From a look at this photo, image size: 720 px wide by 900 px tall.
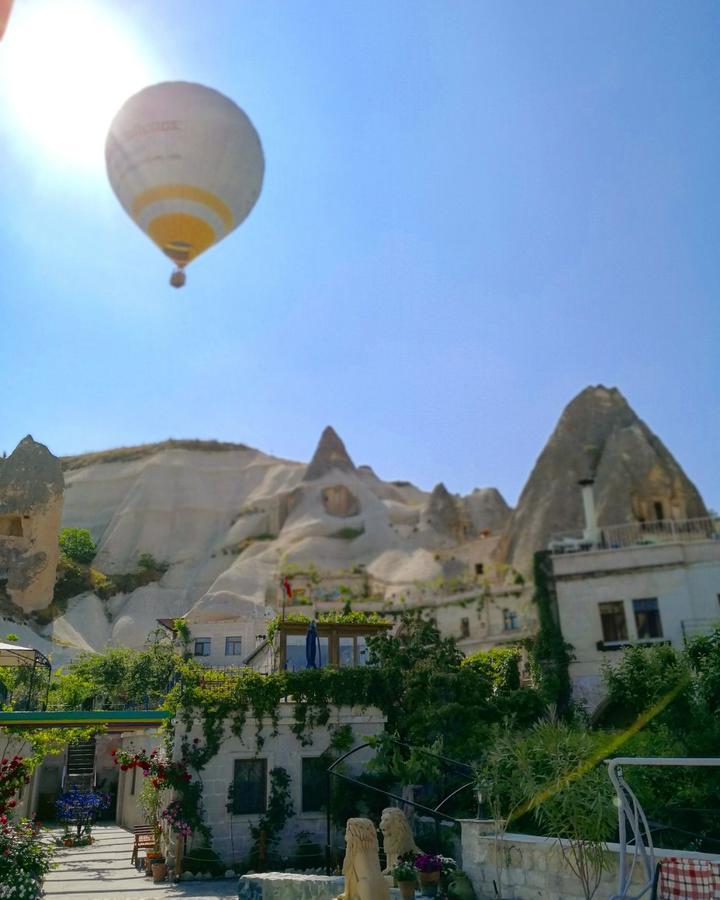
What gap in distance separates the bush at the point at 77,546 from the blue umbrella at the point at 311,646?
5886cm

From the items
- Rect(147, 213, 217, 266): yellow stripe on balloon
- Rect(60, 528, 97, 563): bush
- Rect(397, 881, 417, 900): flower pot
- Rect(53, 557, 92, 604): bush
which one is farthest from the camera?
Rect(60, 528, 97, 563): bush

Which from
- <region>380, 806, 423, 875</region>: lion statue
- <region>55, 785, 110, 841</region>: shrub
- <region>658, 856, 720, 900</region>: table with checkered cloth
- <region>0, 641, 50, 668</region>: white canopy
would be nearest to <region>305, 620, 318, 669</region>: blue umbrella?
<region>0, 641, 50, 668</region>: white canopy

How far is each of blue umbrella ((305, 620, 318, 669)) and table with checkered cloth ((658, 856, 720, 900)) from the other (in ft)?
39.7

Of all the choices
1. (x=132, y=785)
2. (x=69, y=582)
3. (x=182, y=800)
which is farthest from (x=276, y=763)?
(x=69, y=582)

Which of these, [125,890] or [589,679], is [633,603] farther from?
[125,890]

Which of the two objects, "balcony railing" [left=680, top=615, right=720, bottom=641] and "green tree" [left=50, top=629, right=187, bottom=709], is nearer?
"balcony railing" [left=680, top=615, right=720, bottom=641]

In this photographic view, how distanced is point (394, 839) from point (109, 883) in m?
7.60

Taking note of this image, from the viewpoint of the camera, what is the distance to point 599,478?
159ft

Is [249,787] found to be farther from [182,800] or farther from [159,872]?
[159,872]

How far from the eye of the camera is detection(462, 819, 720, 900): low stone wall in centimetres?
929

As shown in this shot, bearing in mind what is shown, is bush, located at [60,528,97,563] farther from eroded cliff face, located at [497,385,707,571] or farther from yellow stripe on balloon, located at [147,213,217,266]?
yellow stripe on balloon, located at [147,213,217,266]

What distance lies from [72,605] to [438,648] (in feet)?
161

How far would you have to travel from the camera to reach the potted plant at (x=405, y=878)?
1057 cm

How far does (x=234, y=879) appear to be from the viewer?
15.8 metres
